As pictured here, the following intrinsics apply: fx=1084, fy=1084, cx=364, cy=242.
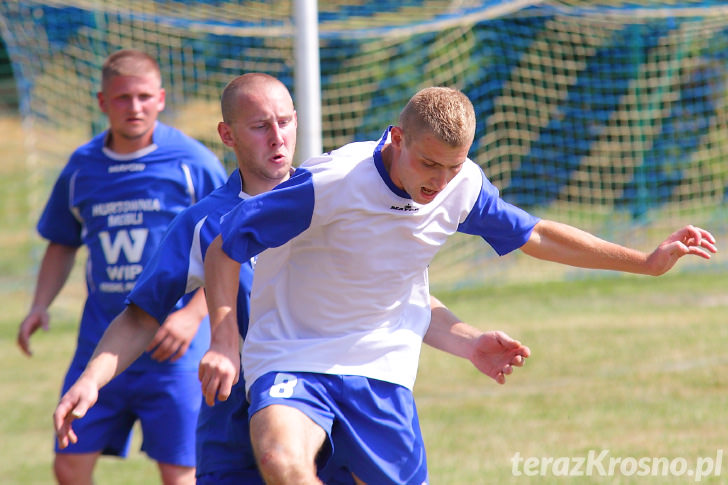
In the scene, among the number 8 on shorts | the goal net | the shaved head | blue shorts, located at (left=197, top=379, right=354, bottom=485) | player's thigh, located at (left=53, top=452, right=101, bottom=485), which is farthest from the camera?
the goal net

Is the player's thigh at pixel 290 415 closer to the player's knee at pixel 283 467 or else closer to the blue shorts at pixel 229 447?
the player's knee at pixel 283 467

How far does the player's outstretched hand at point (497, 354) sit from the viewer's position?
3.35m

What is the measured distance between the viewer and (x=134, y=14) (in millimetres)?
9914

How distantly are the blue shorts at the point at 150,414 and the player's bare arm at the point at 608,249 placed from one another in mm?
1620

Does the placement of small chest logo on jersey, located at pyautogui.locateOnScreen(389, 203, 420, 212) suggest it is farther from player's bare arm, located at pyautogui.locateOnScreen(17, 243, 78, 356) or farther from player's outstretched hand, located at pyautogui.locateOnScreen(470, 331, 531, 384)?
player's bare arm, located at pyautogui.locateOnScreen(17, 243, 78, 356)

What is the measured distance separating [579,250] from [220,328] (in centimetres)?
118

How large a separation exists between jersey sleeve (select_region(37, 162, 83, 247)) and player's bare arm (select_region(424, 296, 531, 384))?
185 cm

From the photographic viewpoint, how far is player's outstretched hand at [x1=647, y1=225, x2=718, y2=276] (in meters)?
3.34

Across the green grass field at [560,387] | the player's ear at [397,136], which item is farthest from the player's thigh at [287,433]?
the green grass field at [560,387]

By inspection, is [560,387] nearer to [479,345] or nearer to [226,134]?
[479,345]

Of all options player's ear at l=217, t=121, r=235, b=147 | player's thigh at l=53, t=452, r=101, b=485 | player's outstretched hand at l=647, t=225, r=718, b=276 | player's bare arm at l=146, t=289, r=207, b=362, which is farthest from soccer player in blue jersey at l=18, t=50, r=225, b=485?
player's outstretched hand at l=647, t=225, r=718, b=276

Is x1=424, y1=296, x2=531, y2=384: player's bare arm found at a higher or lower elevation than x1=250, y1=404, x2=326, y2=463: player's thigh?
lower

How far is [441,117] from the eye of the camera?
2.92 metres

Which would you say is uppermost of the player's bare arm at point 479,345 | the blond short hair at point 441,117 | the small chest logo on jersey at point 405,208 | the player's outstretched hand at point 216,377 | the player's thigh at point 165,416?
the blond short hair at point 441,117
